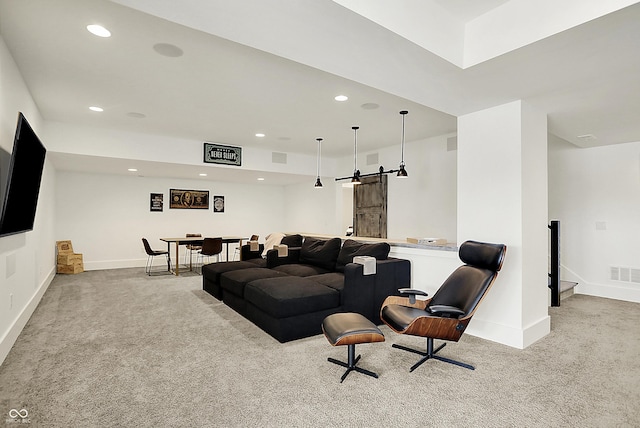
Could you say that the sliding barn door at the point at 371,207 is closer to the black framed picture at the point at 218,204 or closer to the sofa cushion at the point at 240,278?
the sofa cushion at the point at 240,278

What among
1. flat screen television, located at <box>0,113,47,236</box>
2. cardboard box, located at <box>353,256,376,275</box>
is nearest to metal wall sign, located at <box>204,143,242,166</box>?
flat screen television, located at <box>0,113,47,236</box>

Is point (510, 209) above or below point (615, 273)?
above

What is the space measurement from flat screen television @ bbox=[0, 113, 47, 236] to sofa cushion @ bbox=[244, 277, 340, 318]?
7.17 ft

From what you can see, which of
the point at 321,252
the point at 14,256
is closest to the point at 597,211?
the point at 321,252

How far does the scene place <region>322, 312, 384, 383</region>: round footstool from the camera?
2514 millimetres

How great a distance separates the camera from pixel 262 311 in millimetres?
3645

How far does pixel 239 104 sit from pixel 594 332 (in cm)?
491

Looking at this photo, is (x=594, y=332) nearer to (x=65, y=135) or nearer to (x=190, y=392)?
(x=190, y=392)

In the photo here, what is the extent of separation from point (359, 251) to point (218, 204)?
624cm

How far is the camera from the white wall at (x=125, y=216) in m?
7.65

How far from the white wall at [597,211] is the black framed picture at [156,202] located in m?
8.60

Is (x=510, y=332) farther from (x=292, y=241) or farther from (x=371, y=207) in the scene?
(x=371, y=207)

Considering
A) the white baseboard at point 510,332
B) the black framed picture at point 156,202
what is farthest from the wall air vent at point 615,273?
the black framed picture at point 156,202

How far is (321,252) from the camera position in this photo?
4.97 m
